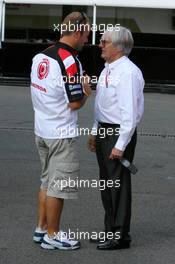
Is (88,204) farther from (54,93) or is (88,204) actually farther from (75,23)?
(75,23)

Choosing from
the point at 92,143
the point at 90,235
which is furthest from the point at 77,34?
the point at 90,235

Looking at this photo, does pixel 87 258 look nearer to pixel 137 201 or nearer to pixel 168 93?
pixel 137 201

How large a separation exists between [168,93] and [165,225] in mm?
13345

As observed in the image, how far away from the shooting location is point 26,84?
1989 cm

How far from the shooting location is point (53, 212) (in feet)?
17.7

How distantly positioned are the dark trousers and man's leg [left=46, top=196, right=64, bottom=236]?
1.36ft

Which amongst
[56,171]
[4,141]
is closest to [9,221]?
→ [56,171]

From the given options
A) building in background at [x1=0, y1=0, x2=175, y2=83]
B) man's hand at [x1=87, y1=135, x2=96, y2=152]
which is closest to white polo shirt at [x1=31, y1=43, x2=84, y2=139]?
man's hand at [x1=87, y1=135, x2=96, y2=152]

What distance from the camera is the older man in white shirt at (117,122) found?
17.3 feet

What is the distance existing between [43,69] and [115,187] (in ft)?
3.69

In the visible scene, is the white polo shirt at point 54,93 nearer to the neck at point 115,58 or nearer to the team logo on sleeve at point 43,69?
the team logo on sleeve at point 43,69

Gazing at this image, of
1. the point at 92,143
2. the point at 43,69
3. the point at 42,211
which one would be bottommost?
the point at 42,211

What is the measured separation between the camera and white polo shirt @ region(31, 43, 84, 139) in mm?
5176

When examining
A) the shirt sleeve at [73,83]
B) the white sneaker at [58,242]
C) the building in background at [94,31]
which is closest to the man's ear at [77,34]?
the shirt sleeve at [73,83]
